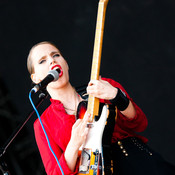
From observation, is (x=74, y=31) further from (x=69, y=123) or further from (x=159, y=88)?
(x=69, y=123)

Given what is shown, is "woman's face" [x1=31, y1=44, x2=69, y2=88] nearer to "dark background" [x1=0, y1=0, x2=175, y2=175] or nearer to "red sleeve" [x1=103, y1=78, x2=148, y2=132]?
"red sleeve" [x1=103, y1=78, x2=148, y2=132]

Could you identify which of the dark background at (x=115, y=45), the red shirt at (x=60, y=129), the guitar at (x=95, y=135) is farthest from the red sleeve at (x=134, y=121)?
the dark background at (x=115, y=45)

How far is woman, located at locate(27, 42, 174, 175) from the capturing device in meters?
1.13

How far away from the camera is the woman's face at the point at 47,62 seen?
4.36 feet

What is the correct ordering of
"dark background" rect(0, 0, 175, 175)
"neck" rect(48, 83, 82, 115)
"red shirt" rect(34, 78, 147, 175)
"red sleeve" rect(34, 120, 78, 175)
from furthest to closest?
"dark background" rect(0, 0, 175, 175) → "neck" rect(48, 83, 82, 115) → "red shirt" rect(34, 78, 147, 175) → "red sleeve" rect(34, 120, 78, 175)

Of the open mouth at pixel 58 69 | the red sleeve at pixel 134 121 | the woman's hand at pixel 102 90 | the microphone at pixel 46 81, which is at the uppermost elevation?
the open mouth at pixel 58 69

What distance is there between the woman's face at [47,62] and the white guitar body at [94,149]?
32 cm

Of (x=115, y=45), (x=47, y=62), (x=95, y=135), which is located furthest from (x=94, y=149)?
(x=115, y=45)

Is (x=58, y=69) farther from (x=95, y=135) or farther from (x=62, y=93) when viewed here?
(x=95, y=135)

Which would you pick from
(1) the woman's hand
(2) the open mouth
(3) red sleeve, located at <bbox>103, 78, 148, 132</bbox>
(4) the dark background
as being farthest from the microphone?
(4) the dark background

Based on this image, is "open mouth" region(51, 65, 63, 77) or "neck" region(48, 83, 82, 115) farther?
"neck" region(48, 83, 82, 115)

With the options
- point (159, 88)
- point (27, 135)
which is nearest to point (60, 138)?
point (27, 135)

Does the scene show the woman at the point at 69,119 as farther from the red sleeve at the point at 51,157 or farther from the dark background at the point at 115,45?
the dark background at the point at 115,45

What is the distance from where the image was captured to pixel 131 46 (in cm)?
304
